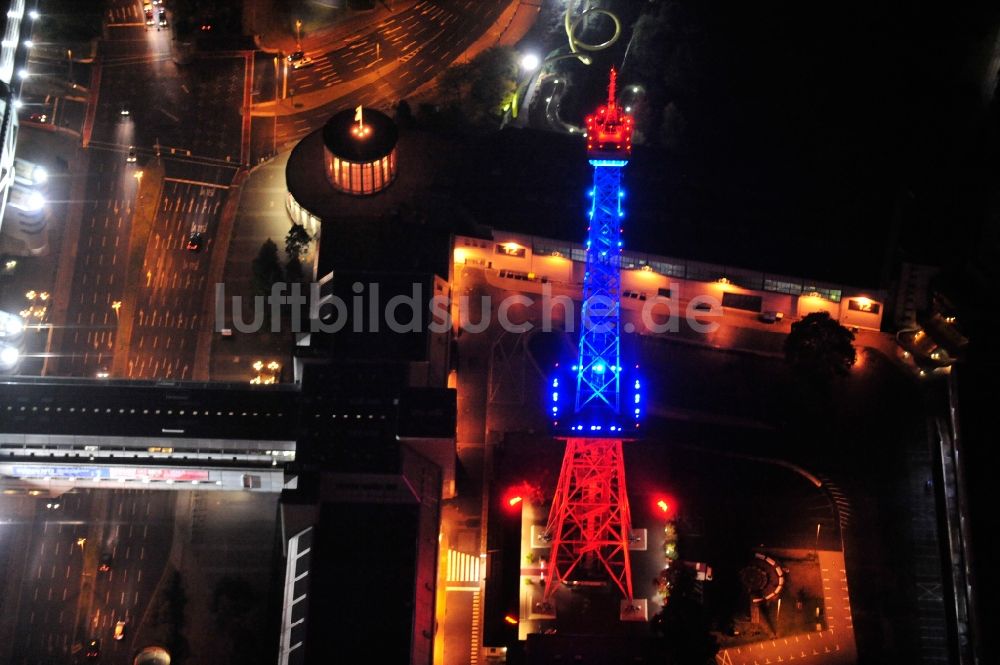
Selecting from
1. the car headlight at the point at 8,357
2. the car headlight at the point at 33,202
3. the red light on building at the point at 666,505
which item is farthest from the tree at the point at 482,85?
the car headlight at the point at 8,357

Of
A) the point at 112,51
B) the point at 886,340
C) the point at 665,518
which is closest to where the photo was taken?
the point at 665,518

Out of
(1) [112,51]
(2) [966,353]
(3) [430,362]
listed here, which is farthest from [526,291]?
(1) [112,51]

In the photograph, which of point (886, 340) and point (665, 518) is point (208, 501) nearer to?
point (665, 518)

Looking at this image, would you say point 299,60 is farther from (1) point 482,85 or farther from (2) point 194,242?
(2) point 194,242

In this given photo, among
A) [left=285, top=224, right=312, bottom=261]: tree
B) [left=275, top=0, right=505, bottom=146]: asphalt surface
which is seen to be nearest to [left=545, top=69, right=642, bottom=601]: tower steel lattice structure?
[left=285, top=224, right=312, bottom=261]: tree

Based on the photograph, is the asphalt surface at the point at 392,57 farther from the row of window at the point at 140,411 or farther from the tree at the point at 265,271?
the row of window at the point at 140,411

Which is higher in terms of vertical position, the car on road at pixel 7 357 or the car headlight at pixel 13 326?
the car headlight at pixel 13 326

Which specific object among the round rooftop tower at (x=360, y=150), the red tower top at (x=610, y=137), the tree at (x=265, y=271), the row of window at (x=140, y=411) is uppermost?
the round rooftop tower at (x=360, y=150)

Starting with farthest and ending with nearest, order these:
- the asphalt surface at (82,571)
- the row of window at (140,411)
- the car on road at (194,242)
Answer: the car on road at (194,242)
the row of window at (140,411)
the asphalt surface at (82,571)
